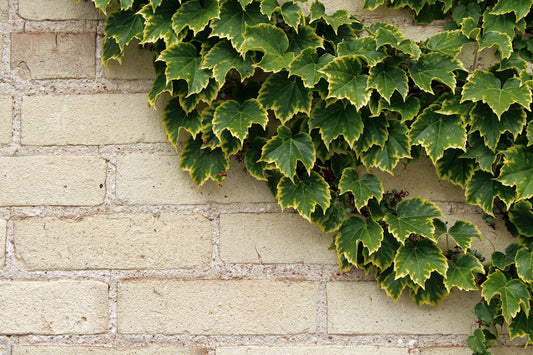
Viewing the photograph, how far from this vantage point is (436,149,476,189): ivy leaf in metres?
1.17

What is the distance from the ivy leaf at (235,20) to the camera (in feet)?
3.65

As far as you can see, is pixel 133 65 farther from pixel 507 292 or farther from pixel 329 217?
pixel 507 292

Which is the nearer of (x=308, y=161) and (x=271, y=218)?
(x=308, y=161)

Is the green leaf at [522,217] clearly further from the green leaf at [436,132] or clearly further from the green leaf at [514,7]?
the green leaf at [514,7]

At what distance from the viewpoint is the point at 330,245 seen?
48.1 inches

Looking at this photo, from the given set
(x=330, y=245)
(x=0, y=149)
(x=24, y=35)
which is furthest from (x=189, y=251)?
(x=24, y=35)

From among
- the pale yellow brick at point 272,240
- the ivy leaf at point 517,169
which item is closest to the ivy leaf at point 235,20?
the pale yellow brick at point 272,240

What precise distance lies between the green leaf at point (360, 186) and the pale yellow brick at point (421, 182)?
0.06 m

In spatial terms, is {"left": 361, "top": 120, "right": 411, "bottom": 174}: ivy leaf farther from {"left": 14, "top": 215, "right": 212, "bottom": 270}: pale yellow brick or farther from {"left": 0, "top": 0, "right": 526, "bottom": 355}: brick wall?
{"left": 14, "top": 215, "right": 212, "bottom": 270}: pale yellow brick

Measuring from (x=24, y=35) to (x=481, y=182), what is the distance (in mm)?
1232

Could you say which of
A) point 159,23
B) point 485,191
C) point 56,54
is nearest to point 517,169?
point 485,191

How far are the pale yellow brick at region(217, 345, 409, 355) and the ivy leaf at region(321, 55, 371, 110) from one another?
24.4 inches

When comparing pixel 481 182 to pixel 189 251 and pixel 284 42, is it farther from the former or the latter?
pixel 189 251

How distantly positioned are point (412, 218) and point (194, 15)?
722 mm
